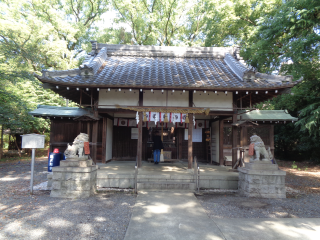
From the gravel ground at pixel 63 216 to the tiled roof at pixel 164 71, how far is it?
13.8 ft

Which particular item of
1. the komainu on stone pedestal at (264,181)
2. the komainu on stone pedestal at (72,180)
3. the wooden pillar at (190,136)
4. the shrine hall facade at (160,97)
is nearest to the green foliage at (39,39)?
the shrine hall facade at (160,97)

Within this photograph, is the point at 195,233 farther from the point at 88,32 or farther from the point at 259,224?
the point at 88,32

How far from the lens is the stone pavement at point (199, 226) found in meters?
3.81

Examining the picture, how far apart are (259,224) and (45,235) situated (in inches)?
186

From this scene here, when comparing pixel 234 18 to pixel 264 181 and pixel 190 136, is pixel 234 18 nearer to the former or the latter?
pixel 190 136

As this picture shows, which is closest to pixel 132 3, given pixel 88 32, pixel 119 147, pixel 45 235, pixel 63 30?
pixel 88 32

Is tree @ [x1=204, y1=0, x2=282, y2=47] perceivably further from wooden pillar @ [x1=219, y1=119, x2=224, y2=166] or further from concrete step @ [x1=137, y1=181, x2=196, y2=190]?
concrete step @ [x1=137, y1=181, x2=196, y2=190]

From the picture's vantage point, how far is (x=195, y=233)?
3891mm

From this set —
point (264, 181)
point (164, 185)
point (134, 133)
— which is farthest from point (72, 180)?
point (264, 181)

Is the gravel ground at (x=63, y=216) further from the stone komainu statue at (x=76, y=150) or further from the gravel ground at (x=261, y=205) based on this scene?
the gravel ground at (x=261, y=205)

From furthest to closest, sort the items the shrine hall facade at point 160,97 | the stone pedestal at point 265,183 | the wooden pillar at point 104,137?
the wooden pillar at point 104,137, the shrine hall facade at point 160,97, the stone pedestal at point 265,183

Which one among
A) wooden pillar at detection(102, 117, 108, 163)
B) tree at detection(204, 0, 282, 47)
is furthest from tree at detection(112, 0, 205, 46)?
wooden pillar at detection(102, 117, 108, 163)

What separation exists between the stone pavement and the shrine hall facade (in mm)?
3317

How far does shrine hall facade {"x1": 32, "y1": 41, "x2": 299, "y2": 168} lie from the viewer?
7848mm
